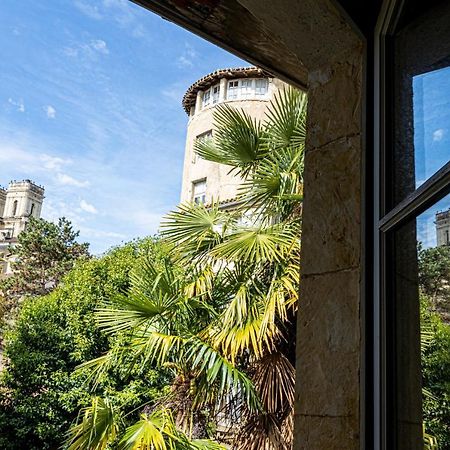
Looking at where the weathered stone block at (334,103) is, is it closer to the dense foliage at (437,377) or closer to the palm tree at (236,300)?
the dense foliage at (437,377)

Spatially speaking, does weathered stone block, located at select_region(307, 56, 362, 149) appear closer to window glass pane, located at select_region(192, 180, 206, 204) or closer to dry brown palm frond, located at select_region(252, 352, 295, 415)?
dry brown palm frond, located at select_region(252, 352, 295, 415)

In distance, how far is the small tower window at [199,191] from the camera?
12898 mm

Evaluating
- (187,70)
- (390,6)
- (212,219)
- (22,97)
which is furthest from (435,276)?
(22,97)

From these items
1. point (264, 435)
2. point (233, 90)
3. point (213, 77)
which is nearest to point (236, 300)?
point (264, 435)

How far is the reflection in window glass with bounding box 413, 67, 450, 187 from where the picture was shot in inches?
31.4

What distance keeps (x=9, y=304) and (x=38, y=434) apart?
1011cm

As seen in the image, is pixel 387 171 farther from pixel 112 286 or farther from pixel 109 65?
pixel 109 65

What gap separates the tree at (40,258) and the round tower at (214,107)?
270 inches

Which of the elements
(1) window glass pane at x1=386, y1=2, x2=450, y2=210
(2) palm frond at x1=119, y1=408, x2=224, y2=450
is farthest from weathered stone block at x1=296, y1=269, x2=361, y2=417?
(2) palm frond at x1=119, y1=408, x2=224, y2=450

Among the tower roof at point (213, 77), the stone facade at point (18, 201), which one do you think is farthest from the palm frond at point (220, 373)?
the stone facade at point (18, 201)

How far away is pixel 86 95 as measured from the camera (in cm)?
3006

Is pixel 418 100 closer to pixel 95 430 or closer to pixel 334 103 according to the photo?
pixel 334 103

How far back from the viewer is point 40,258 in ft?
61.8

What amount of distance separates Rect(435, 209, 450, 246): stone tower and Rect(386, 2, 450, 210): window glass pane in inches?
3.3
